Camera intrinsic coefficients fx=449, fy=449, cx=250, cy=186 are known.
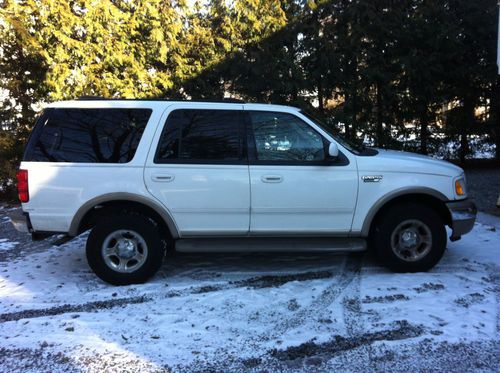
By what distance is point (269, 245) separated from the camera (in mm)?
4738

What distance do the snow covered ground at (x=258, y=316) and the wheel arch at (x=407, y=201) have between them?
62 cm

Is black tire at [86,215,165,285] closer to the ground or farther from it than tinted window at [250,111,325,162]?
closer to the ground

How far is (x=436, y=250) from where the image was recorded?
4.85 meters

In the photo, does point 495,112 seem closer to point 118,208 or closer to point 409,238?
point 409,238

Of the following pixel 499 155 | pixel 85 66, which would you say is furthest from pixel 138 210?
pixel 499 155

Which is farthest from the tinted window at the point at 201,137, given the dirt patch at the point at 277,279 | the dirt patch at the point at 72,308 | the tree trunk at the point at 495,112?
the tree trunk at the point at 495,112

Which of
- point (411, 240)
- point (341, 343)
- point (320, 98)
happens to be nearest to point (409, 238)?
point (411, 240)

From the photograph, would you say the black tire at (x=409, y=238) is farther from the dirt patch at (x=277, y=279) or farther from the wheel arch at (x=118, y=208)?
the wheel arch at (x=118, y=208)

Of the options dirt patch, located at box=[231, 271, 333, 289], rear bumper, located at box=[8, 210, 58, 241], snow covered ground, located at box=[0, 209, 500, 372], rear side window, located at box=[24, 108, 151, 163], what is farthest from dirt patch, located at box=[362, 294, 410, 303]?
rear bumper, located at box=[8, 210, 58, 241]

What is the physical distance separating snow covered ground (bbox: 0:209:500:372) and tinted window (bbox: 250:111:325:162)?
4.40 feet

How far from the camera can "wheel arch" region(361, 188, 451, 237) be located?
471 centimetres

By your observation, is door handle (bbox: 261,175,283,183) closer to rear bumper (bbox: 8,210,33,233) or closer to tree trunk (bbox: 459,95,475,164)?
rear bumper (bbox: 8,210,33,233)

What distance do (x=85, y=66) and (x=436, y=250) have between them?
712cm

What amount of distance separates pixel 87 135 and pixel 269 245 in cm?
223
